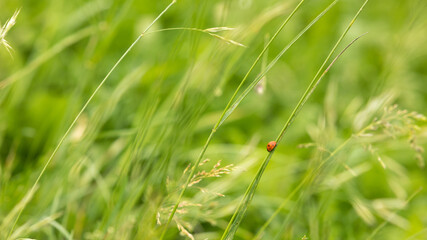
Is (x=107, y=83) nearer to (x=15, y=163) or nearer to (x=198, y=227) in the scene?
(x=15, y=163)

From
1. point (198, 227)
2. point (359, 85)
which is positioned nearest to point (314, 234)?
point (198, 227)

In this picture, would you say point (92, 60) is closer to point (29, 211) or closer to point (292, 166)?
point (29, 211)

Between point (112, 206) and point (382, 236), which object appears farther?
point (382, 236)

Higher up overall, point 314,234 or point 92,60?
point 92,60

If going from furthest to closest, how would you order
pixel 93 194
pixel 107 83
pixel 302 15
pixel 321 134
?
pixel 302 15, pixel 107 83, pixel 93 194, pixel 321 134

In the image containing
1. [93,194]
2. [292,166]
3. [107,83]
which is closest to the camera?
[93,194]

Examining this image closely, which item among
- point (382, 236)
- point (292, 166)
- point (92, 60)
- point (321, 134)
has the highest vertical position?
point (92, 60)

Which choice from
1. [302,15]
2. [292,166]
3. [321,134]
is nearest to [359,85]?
[302,15]
